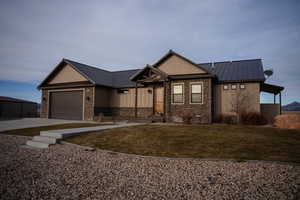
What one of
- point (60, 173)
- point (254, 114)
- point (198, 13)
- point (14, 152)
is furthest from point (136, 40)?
point (60, 173)

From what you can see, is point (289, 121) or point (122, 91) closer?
point (289, 121)

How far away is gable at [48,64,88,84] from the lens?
56.9ft

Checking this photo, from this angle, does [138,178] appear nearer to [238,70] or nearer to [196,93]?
[196,93]

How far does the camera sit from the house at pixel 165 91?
1309 cm

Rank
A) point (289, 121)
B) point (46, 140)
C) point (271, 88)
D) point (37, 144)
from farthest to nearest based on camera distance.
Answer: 1. point (271, 88)
2. point (289, 121)
3. point (46, 140)
4. point (37, 144)

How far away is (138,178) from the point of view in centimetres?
359

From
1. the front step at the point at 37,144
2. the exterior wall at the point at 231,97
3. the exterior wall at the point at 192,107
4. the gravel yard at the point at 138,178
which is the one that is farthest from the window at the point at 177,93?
the front step at the point at 37,144

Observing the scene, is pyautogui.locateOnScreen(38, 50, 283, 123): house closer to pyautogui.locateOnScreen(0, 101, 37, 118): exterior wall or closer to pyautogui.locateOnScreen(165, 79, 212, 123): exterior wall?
pyautogui.locateOnScreen(165, 79, 212, 123): exterior wall

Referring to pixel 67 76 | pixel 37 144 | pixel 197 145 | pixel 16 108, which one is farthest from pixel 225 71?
pixel 16 108

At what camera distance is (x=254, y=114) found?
12.3 metres

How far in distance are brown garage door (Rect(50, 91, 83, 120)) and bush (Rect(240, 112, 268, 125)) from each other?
15634 mm

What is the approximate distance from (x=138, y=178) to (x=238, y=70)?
592 inches

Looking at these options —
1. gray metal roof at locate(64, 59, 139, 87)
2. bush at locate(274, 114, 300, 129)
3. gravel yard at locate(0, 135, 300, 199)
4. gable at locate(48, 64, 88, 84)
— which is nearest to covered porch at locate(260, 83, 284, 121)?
bush at locate(274, 114, 300, 129)

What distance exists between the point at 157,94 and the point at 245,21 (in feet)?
31.3
